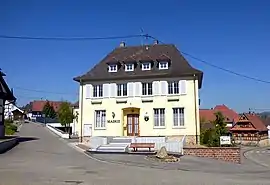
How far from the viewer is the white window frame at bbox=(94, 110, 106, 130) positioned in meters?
37.2

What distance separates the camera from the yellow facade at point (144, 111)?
3494 centimetres

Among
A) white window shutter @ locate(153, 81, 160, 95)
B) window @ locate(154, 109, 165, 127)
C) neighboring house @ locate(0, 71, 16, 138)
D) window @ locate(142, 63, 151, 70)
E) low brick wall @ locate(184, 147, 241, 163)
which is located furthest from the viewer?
window @ locate(142, 63, 151, 70)

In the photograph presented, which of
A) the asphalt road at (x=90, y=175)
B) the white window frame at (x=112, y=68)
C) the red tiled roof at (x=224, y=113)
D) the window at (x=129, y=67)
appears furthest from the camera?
the red tiled roof at (x=224, y=113)

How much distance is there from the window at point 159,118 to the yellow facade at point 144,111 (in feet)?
1.04

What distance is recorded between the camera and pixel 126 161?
2155 centimetres

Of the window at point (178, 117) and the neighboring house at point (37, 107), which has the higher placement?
the neighboring house at point (37, 107)

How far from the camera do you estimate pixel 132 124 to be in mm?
36969

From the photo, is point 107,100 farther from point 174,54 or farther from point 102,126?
point 174,54

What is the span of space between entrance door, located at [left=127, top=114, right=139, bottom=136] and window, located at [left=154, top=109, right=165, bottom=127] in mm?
2106

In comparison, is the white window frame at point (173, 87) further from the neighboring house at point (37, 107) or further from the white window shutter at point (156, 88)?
the neighboring house at point (37, 107)

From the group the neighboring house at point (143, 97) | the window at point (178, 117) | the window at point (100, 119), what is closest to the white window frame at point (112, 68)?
the neighboring house at point (143, 97)

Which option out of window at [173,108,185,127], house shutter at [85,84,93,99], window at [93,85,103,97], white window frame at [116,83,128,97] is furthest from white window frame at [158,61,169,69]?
house shutter at [85,84,93,99]

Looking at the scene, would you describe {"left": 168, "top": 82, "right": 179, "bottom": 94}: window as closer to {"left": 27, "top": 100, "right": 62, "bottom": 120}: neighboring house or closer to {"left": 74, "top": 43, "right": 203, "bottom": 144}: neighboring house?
{"left": 74, "top": 43, "right": 203, "bottom": 144}: neighboring house

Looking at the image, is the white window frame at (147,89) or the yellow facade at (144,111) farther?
the white window frame at (147,89)
